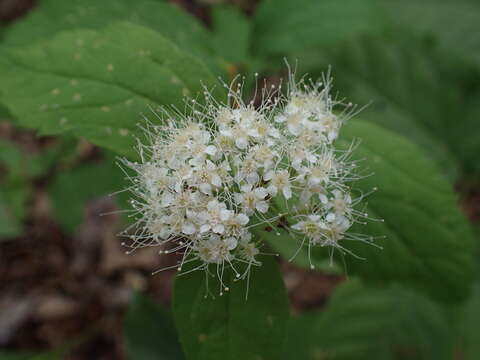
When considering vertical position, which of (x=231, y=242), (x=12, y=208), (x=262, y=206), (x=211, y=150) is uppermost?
(x=211, y=150)

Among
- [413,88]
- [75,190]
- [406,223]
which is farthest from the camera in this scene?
[413,88]

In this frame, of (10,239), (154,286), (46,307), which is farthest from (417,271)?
(10,239)

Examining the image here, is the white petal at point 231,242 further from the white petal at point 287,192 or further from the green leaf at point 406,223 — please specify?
the green leaf at point 406,223

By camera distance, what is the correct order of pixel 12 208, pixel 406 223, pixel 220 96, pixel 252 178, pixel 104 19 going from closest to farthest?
pixel 252 178 → pixel 220 96 → pixel 406 223 → pixel 104 19 → pixel 12 208

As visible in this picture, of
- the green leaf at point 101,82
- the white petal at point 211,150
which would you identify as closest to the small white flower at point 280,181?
the white petal at point 211,150

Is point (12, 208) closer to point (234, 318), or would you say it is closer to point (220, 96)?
point (220, 96)

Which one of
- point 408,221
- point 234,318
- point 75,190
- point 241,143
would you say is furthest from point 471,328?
point 75,190
